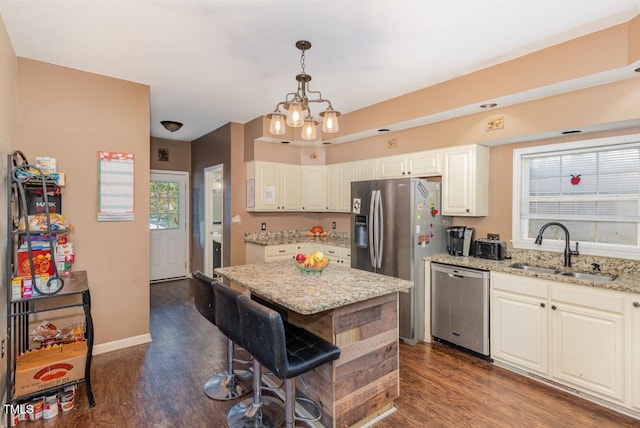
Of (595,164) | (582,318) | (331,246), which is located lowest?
(582,318)

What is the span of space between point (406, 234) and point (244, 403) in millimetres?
2162

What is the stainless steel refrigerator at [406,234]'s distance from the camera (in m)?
3.49

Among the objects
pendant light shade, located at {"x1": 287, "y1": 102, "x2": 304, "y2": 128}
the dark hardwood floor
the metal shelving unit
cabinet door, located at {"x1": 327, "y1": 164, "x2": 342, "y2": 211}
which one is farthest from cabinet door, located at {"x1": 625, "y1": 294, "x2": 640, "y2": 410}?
the metal shelving unit

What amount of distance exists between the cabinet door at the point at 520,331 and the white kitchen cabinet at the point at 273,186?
314 cm

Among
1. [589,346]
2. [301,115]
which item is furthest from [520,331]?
[301,115]

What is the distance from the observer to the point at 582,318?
250cm

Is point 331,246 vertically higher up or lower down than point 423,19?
lower down

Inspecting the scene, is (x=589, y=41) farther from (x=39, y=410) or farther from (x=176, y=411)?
(x=39, y=410)

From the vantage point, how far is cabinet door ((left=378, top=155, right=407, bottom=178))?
4.10 metres

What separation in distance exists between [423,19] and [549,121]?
61.6 inches

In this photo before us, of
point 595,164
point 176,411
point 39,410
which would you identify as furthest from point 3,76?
point 595,164

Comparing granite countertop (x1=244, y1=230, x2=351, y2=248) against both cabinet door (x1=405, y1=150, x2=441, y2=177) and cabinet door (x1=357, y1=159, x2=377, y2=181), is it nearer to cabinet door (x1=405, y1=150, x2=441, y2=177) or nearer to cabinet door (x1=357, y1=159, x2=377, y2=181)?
cabinet door (x1=357, y1=159, x2=377, y2=181)

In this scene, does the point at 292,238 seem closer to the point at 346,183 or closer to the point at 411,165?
the point at 346,183

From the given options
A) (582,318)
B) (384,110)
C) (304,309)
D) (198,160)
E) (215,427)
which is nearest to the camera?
(304,309)
